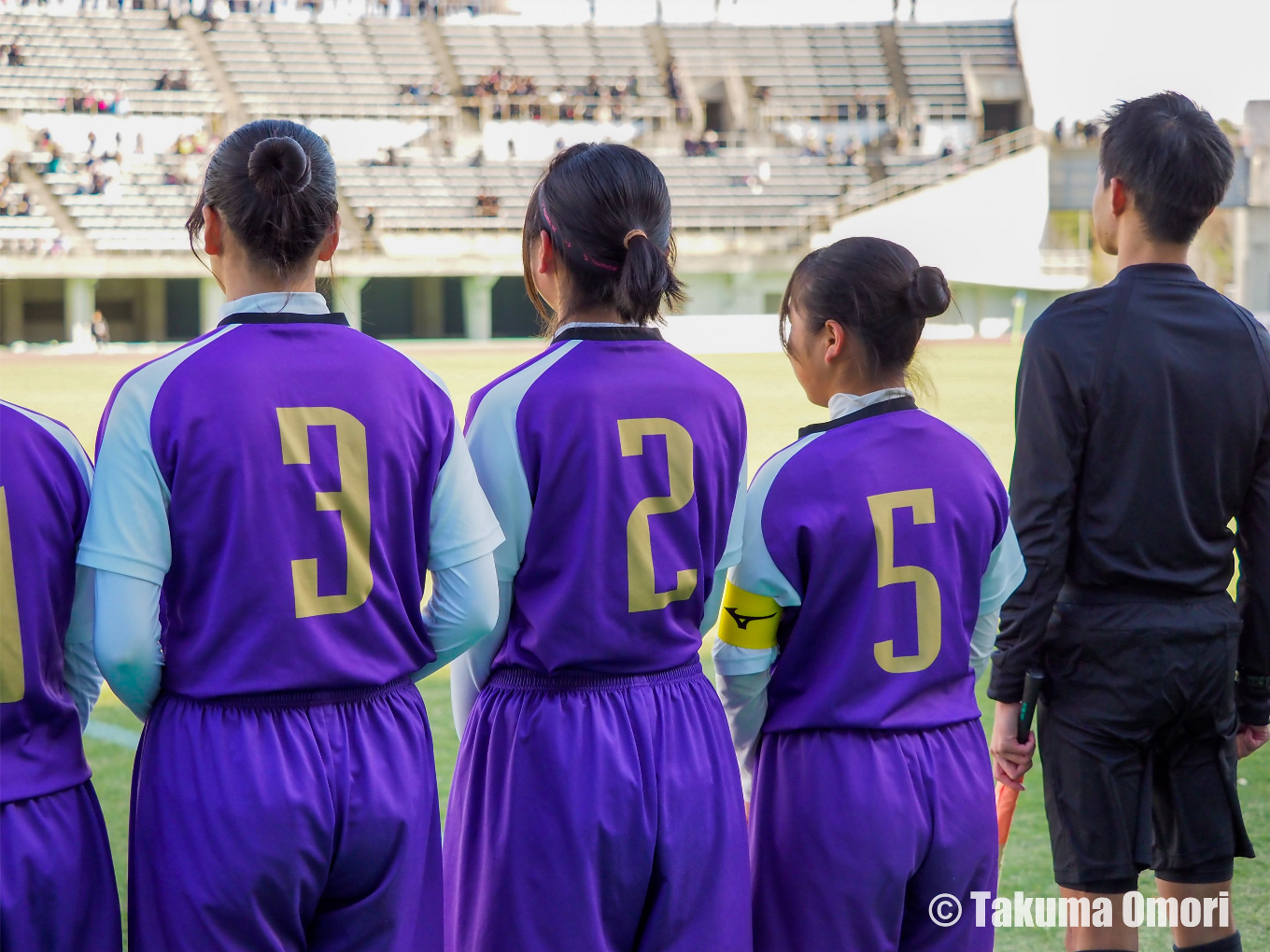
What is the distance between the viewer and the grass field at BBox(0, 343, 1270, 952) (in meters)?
3.60

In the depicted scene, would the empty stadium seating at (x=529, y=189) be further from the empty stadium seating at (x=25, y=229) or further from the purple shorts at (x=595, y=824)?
the purple shorts at (x=595, y=824)

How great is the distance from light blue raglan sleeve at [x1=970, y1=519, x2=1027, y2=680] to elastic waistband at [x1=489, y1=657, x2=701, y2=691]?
616mm

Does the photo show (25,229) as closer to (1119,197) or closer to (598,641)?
(1119,197)

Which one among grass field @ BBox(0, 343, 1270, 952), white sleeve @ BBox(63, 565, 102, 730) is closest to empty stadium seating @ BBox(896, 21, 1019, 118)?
grass field @ BBox(0, 343, 1270, 952)

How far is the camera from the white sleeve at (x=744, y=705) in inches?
86.5

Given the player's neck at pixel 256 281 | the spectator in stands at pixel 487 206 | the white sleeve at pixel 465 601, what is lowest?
the white sleeve at pixel 465 601

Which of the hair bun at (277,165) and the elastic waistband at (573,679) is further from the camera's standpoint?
the elastic waistband at (573,679)

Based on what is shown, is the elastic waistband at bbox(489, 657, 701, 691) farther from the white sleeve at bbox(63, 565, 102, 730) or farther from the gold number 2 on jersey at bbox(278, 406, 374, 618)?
the white sleeve at bbox(63, 565, 102, 730)

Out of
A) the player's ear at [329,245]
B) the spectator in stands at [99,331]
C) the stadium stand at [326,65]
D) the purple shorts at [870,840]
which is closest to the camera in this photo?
the player's ear at [329,245]

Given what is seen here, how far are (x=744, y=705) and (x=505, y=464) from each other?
577 millimetres

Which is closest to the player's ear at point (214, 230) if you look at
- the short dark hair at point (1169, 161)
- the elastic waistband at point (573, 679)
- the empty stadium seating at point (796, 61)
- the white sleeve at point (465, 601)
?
the white sleeve at point (465, 601)

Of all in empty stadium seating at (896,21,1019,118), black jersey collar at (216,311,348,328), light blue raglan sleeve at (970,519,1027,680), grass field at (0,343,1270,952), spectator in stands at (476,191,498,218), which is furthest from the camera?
empty stadium seating at (896,21,1019,118)

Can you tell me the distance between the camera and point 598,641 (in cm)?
205

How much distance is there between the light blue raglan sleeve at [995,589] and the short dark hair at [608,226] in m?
0.77
